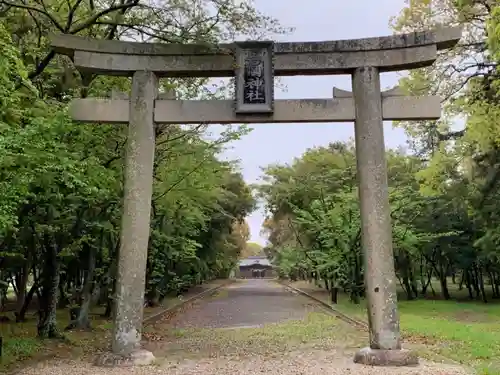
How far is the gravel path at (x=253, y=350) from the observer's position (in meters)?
7.86

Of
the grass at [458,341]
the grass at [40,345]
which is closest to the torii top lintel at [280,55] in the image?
the grass at [458,341]

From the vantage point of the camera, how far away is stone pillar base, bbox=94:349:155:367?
8.16 metres

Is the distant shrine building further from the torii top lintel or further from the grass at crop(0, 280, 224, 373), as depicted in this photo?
the torii top lintel

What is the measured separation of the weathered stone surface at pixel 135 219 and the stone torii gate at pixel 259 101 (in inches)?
0.7

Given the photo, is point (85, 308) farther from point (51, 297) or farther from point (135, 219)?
point (135, 219)

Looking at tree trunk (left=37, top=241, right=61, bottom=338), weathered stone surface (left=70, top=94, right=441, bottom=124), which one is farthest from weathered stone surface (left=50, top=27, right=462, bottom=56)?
tree trunk (left=37, top=241, right=61, bottom=338)

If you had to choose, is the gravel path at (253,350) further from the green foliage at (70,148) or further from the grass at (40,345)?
the green foliage at (70,148)

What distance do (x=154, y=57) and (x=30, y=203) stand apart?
12.5 feet

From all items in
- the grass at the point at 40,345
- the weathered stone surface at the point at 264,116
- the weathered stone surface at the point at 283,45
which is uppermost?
the weathered stone surface at the point at 283,45

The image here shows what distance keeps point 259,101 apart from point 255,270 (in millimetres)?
74091

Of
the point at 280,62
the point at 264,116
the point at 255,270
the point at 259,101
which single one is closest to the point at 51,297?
the point at 264,116

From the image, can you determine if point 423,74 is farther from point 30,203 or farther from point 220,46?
point 30,203

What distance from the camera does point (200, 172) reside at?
1532cm

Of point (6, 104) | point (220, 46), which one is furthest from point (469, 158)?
point (6, 104)
